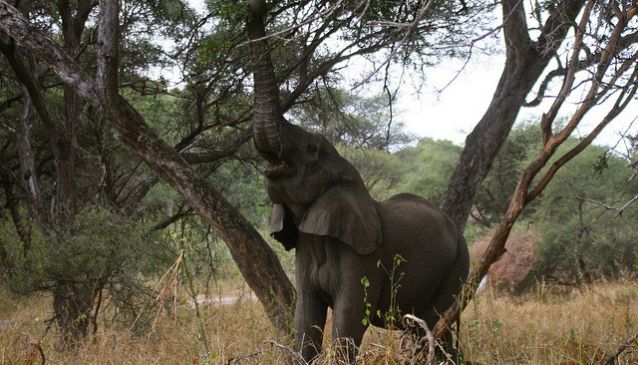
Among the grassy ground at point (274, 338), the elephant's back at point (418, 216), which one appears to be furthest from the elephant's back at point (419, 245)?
the grassy ground at point (274, 338)

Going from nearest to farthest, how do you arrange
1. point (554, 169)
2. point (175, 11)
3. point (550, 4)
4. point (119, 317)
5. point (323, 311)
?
point (554, 169) → point (323, 311) → point (550, 4) → point (119, 317) → point (175, 11)

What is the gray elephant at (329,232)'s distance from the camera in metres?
5.24

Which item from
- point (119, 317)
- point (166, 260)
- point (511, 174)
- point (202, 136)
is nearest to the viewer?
point (119, 317)

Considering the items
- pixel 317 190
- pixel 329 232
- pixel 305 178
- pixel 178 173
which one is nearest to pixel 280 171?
pixel 305 178

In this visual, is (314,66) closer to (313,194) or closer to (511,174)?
(313,194)

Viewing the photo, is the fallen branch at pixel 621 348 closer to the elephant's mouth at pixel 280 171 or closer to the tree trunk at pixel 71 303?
the elephant's mouth at pixel 280 171

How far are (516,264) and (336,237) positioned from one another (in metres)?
10.8

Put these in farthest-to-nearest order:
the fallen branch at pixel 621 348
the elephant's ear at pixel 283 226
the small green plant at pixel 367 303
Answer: the elephant's ear at pixel 283 226 → the small green plant at pixel 367 303 → the fallen branch at pixel 621 348

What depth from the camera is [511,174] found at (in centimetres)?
2120

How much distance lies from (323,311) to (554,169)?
1.95 metres

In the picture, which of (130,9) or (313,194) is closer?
(313,194)

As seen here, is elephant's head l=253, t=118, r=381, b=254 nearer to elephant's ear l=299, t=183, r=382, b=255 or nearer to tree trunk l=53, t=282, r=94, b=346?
elephant's ear l=299, t=183, r=382, b=255

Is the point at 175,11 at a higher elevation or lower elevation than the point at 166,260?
higher

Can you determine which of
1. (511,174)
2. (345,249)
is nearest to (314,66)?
(345,249)
